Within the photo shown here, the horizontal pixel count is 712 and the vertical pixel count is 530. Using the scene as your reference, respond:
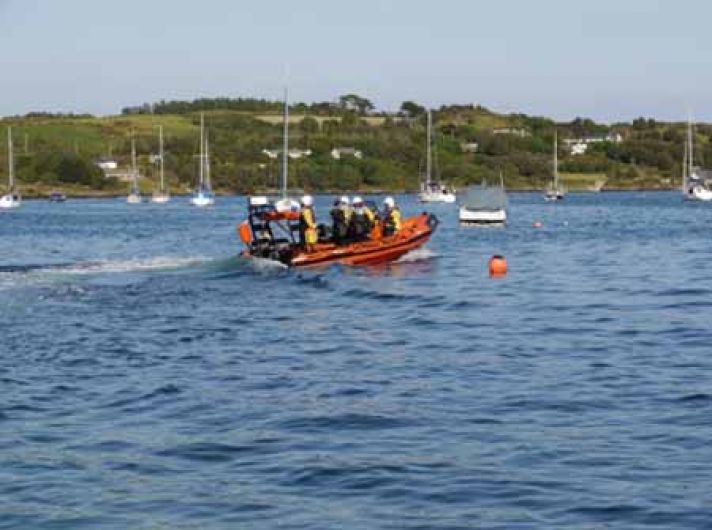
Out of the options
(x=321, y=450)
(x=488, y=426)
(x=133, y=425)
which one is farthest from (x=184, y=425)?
(x=488, y=426)

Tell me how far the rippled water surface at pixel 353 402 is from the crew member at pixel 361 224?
2.47 metres

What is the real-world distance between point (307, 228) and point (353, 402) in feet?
71.3

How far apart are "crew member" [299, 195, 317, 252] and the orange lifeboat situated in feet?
0.51

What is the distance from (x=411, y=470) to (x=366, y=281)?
76.1 ft

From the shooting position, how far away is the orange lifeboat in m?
40.8

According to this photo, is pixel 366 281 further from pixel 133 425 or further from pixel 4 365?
pixel 133 425

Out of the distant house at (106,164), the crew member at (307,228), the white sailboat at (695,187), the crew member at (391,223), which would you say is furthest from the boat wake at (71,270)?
the distant house at (106,164)

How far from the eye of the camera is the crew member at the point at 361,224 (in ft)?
138

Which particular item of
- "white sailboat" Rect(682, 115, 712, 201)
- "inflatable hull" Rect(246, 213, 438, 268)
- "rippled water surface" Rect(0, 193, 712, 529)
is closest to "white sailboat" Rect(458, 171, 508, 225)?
"inflatable hull" Rect(246, 213, 438, 268)

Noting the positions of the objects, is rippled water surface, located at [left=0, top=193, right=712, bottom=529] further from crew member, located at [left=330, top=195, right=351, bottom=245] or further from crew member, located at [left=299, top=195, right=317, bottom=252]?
crew member, located at [left=330, top=195, right=351, bottom=245]

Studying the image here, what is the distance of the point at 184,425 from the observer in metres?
17.4

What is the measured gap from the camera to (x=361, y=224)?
42.2 m

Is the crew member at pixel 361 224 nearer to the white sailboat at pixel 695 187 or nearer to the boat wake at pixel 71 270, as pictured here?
the boat wake at pixel 71 270

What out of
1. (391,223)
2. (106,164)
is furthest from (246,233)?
(106,164)
